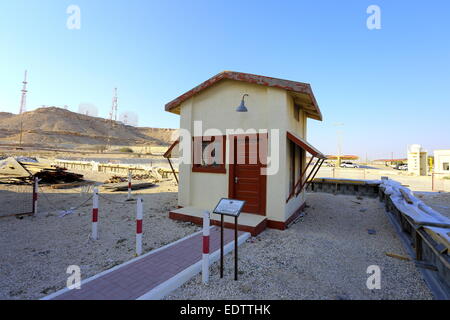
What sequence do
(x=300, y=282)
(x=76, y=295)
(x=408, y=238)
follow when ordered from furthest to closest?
(x=408, y=238) → (x=300, y=282) → (x=76, y=295)

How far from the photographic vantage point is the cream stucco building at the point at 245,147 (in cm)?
650

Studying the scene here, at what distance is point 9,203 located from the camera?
31.0 ft

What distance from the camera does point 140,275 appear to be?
3764 millimetres

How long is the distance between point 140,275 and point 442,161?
4331 centimetres

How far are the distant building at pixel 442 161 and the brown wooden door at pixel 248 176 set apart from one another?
127ft

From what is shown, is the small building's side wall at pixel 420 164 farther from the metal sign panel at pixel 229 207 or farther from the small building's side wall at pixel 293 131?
the metal sign panel at pixel 229 207

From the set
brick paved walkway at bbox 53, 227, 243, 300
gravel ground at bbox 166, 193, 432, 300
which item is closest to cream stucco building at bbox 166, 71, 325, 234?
gravel ground at bbox 166, 193, 432, 300

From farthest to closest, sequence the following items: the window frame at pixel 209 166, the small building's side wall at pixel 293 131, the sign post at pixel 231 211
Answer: the window frame at pixel 209 166
the small building's side wall at pixel 293 131
the sign post at pixel 231 211

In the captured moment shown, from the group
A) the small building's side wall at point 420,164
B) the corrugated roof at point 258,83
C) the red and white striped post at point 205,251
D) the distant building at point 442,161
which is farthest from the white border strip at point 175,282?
the distant building at point 442,161
